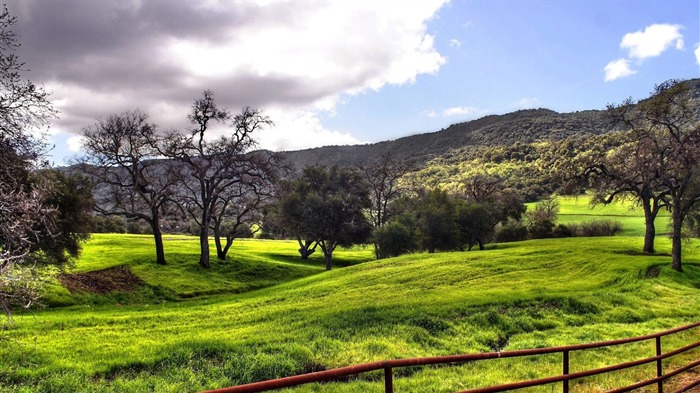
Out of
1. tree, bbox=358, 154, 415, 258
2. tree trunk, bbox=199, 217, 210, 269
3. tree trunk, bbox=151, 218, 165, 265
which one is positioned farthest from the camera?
tree, bbox=358, 154, 415, 258

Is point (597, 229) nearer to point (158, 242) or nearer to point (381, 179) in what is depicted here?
point (381, 179)

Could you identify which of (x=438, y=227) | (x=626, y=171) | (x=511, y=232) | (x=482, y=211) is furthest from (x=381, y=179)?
(x=626, y=171)

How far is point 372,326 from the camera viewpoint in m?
16.6

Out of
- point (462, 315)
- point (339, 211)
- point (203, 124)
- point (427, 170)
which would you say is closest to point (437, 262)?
point (462, 315)

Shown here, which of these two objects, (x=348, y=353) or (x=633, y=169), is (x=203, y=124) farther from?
(x=633, y=169)

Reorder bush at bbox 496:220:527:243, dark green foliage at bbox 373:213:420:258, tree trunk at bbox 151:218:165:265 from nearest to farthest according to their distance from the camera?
tree trunk at bbox 151:218:165:265 < dark green foliage at bbox 373:213:420:258 < bush at bbox 496:220:527:243

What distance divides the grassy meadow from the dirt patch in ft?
3.14

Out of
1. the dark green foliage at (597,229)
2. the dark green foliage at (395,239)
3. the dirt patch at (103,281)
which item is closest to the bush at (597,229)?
the dark green foliage at (597,229)

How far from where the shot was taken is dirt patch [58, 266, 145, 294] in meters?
30.7

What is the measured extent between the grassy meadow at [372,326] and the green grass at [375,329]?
0.06m

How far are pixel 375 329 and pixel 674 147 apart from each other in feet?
96.3

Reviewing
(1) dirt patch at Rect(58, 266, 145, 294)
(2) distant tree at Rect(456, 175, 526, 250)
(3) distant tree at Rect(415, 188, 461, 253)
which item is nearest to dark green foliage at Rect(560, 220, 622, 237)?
(2) distant tree at Rect(456, 175, 526, 250)

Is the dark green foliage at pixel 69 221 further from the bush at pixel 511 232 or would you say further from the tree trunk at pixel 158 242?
the bush at pixel 511 232

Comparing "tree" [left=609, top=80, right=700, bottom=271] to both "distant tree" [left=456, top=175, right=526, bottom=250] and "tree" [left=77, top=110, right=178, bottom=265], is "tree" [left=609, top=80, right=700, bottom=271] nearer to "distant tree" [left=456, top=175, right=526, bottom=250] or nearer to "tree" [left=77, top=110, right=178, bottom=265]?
"distant tree" [left=456, top=175, right=526, bottom=250]
